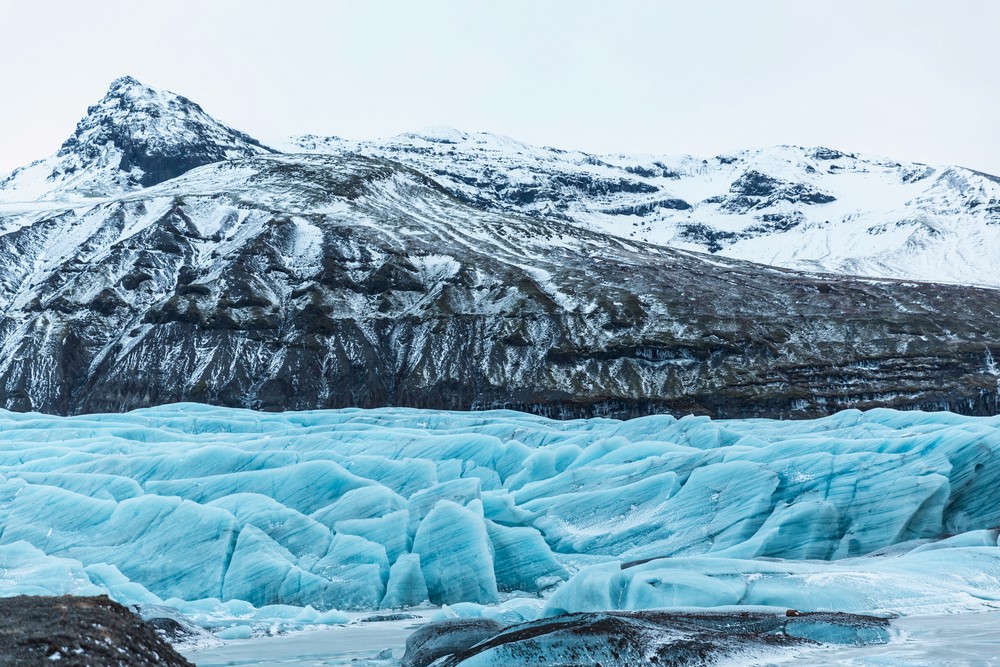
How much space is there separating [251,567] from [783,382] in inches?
3266

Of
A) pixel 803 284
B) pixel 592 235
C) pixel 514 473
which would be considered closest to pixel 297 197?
pixel 592 235

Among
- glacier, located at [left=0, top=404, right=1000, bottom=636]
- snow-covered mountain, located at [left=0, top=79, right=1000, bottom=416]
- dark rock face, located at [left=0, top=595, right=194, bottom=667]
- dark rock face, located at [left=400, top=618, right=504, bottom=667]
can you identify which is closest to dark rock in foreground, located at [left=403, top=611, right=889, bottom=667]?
dark rock face, located at [left=400, top=618, right=504, bottom=667]

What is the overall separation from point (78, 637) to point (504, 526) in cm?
1687

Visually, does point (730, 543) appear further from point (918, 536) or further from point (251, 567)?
point (251, 567)

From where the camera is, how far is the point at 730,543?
26562 mm

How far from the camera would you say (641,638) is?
1371cm

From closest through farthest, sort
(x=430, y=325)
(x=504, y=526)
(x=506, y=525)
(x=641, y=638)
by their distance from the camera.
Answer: (x=641, y=638), (x=504, y=526), (x=506, y=525), (x=430, y=325)

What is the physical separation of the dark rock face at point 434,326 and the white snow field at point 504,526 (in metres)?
65.6

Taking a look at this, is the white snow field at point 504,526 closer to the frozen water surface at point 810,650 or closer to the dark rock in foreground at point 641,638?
the frozen water surface at point 810,650

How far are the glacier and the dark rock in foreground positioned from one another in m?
2.49

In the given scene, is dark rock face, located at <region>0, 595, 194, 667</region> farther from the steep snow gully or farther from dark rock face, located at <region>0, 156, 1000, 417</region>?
dark rock face, located at <region>0, 156, 1000, 417</region>

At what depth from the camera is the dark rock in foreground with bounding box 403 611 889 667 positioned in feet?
43.8

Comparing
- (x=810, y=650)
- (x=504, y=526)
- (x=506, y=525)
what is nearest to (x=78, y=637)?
(x=810, y=650)

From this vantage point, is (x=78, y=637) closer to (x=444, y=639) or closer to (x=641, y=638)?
(x=444, y=639)
